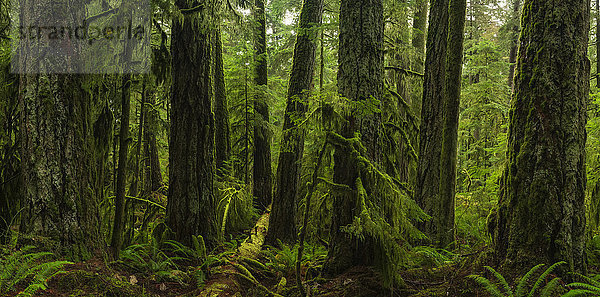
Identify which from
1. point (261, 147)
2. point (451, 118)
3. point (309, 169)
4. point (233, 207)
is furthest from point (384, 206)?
point (261, 147)

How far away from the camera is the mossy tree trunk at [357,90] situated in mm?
4602

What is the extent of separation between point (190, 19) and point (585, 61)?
596cm

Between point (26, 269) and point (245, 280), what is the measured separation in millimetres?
2848

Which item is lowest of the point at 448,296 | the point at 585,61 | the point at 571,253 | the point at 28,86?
the point at 448,296

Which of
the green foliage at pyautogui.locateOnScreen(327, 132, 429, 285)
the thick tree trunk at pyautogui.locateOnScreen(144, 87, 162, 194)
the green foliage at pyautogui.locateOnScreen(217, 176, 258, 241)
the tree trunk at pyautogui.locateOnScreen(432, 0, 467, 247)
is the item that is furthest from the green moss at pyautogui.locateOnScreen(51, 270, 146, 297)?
the tree trunk at pyautogui.locateOnScreen(432, 0, 467, 247)

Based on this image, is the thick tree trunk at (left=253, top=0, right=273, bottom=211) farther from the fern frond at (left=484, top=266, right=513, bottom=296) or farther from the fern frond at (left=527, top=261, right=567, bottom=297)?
the fern frond at (left=527, top=261, right=567, bottom=297)

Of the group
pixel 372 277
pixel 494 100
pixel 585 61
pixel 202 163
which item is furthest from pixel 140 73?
pixel 494 100

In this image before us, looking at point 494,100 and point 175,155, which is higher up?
point 494,100

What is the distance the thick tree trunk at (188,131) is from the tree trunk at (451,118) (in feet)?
15.3

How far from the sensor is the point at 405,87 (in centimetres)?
1102

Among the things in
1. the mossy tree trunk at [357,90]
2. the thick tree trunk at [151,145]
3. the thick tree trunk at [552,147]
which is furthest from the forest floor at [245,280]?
the thick tree trunk at [151,145]

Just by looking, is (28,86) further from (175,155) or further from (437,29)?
(437,29)

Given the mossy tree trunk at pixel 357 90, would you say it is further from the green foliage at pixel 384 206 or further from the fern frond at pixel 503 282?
the fern frond at pixel 503 282

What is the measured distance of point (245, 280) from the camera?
5.44 m
